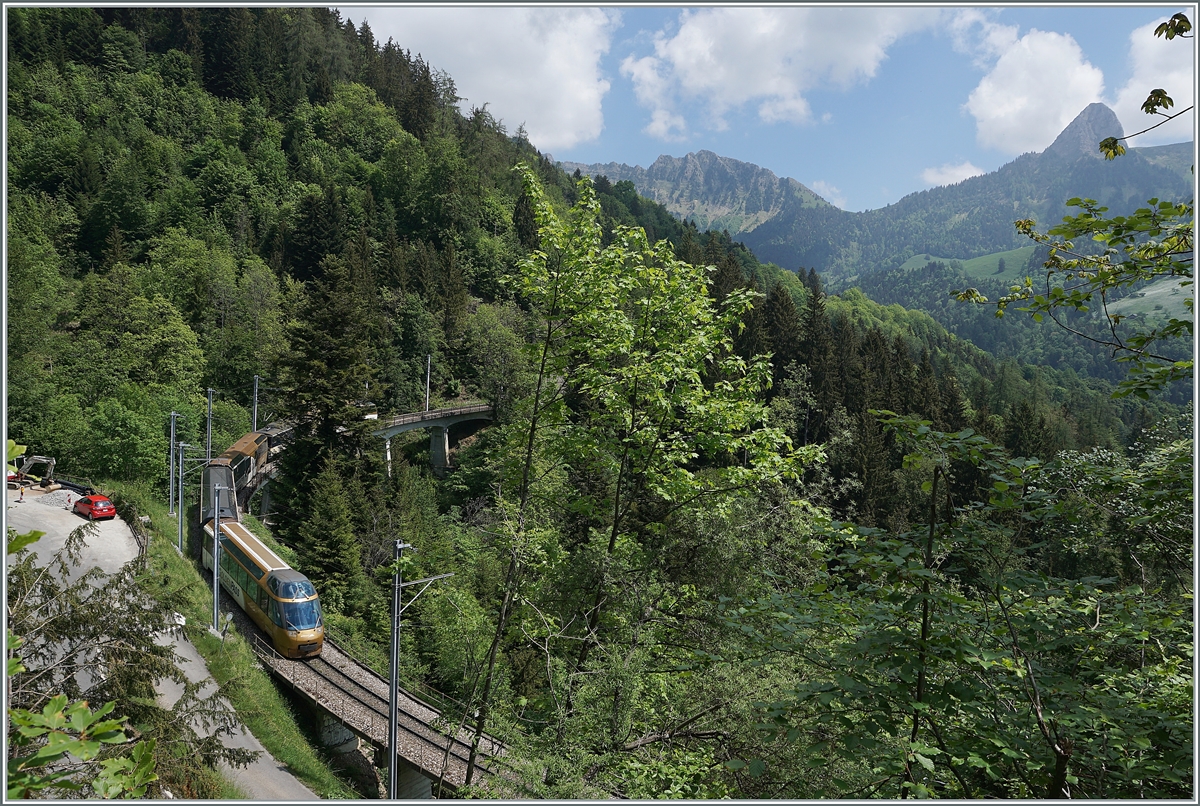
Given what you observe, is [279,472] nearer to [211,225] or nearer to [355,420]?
[355,420]

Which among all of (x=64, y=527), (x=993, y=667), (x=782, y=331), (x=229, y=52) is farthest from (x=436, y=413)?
(x=229, y=52)

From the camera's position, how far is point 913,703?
3396 millimetres

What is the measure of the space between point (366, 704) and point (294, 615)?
3787mm

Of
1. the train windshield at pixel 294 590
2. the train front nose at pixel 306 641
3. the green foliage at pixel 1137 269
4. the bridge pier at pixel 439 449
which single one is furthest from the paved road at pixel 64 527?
the bridge pier at pixel 439 449

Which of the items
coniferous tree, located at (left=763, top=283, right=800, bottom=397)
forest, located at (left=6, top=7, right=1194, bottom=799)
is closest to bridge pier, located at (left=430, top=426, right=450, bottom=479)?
forest, located at (left=6, top=7, right=1194, bottom=799)

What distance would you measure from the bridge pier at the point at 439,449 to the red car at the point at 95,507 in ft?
89.3

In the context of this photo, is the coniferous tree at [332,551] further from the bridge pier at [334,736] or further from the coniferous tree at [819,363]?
the coniferous tree at [819,363]

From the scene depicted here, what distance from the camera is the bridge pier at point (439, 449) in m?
52.8

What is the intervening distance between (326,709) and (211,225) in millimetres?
65586

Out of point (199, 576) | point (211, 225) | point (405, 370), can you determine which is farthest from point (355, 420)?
point (211, 225)

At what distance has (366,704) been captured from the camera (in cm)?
1891

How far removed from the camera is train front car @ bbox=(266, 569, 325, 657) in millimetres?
20453

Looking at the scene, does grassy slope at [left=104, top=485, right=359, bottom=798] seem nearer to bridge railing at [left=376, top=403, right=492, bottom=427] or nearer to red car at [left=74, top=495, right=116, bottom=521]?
red car at [left=74, top=495, right=116, bottom=521]

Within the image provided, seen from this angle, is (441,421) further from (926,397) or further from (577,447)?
(577,447)
